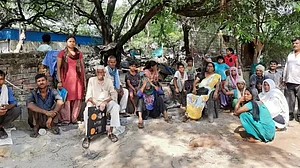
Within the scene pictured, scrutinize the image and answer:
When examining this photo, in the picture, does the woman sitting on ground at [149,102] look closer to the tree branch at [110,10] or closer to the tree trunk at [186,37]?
the tree branch at [110,10]

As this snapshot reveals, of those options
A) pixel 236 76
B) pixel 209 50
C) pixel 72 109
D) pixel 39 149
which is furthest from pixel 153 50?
pixel 39 149

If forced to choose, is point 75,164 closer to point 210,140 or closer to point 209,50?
point 210,140

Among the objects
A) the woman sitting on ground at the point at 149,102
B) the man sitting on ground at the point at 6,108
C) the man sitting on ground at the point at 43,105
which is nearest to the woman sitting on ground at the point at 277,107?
the woman sitting on ground at the point at 149,102

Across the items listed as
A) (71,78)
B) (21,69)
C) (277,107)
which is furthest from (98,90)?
(277,107)

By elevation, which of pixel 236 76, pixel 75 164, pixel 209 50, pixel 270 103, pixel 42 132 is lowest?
pixel 75 164

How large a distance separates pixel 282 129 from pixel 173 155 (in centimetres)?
227

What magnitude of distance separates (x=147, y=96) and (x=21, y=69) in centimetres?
246

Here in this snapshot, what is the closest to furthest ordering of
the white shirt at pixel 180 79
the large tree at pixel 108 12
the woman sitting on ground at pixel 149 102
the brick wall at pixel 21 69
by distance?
the woman sitting on ground at pixel 149 102 → the brick wall at pixel 21 69 → the large tree at pixel 108 12 → the white shirt at pixel 180 79

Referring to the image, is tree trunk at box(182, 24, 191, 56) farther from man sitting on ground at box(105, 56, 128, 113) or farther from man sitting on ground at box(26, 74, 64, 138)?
man sitting on ground at box(26, 74, 64, 138)

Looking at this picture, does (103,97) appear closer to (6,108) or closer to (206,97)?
(6,108)

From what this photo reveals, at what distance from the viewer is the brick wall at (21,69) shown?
5.55 meters

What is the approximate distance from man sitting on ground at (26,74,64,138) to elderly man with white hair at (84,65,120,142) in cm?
48

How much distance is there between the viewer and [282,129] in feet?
16.9

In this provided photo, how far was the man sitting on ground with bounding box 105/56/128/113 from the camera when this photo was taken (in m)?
5.48
